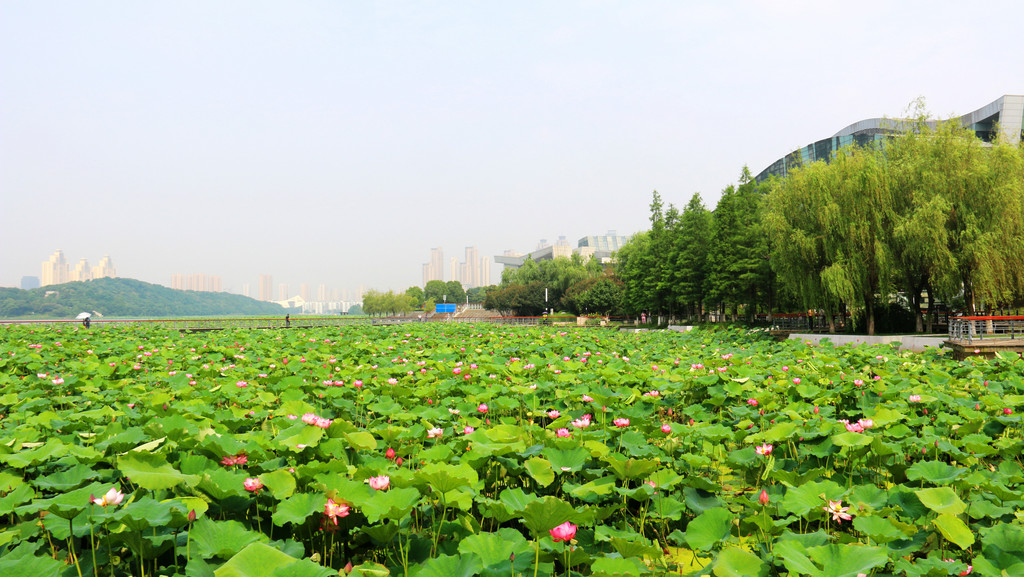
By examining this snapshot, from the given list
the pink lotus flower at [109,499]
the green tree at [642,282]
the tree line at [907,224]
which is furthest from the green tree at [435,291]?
the pink lotus flower at [109,499]

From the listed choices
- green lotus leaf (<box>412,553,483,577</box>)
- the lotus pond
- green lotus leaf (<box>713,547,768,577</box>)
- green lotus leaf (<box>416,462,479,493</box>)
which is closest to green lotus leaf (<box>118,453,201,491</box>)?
the lotus pond

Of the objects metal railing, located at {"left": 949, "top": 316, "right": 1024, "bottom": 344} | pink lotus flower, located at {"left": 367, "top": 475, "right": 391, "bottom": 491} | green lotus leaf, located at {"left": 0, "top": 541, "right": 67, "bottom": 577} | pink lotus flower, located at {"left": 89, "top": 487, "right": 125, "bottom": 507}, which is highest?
pink lotus flower, located at {"left": 89, "top": 487, "right": 125, "bottom": 507}

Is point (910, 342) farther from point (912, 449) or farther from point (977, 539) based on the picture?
point (977, 539)

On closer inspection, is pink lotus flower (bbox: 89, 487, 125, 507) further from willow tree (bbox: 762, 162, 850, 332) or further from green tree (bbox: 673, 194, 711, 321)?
green tree (bbox: 673, 194, 711, 321)

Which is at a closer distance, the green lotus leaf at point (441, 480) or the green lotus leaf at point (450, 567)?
the green lotus leaf at point (450, 567)

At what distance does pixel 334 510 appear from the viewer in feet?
6.23

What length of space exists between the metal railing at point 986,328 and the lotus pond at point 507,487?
32.3 feet

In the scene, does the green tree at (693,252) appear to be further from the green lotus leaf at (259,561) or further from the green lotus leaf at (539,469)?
the green lotus leaf at (259,561)

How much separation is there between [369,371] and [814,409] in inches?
173

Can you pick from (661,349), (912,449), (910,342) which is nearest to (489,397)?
(912,449)

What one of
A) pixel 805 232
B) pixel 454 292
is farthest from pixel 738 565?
pixel 454 292

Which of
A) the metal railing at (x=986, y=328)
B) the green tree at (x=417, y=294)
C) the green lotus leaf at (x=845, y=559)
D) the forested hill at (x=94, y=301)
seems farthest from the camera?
the green tree at (x=417, y=294)

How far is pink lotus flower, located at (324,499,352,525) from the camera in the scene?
6.20 ft

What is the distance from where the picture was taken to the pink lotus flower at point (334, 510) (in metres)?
1.89
